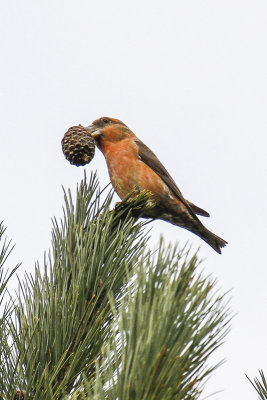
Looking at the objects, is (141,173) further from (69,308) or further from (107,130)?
(69,308)

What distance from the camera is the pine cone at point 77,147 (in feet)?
10.8

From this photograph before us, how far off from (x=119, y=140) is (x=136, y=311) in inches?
180

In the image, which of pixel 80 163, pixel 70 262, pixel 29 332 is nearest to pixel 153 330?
pixel 29 332

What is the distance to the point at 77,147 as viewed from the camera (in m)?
3.35

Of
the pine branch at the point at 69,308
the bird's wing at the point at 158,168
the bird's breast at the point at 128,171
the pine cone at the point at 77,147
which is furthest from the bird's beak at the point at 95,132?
the pine branch at the point at 69,308

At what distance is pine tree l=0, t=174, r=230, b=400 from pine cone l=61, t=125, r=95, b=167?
0.53 metres

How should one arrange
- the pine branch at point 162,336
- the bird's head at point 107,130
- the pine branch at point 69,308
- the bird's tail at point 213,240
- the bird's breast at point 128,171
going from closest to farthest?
the pine branch at point 162,336
the pine branch at point 69,308
the bird's breast at point 128,171
the bird's head at point 107,130
the bird's tail at point 213,240

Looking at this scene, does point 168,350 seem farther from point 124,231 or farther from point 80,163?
point 80,163

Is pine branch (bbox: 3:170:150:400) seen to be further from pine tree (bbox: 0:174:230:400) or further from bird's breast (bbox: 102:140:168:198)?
bird's breast (bbox: 102:140:168:198)

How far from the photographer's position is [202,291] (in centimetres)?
150

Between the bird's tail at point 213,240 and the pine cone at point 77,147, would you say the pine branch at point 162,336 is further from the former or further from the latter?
the bird's tail at point 213,240

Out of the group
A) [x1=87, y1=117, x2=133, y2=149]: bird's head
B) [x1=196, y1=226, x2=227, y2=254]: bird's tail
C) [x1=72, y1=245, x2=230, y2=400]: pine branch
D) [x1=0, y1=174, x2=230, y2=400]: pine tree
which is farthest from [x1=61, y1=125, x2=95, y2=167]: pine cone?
[x1=196, y1=226, x2=227, y2=254]: bird's tail

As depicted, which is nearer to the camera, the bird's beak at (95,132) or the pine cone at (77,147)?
the pine cone at (77,147)

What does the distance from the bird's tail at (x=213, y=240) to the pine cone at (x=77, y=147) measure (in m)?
3.01
